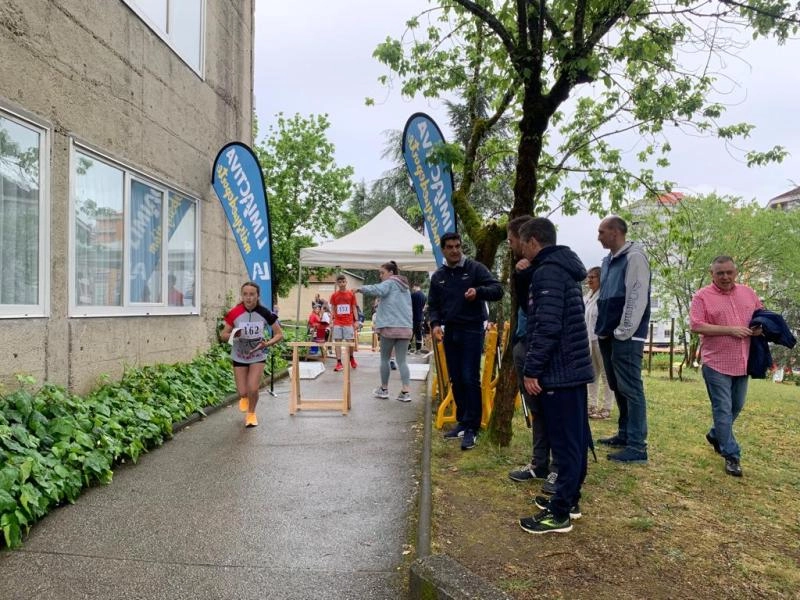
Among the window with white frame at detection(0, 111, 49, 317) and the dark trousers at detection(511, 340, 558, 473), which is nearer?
the dark trousers at detection(511, 340, 558, 473)

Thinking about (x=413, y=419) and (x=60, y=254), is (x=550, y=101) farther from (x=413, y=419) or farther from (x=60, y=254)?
(x=60, y=254)

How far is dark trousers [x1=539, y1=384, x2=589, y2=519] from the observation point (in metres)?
3.59

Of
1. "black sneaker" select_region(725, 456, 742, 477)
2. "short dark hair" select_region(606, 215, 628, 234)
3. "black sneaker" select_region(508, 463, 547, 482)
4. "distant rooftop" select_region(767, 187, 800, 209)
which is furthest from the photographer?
"distant rooftop" select_region(767, 187, 800, 209)

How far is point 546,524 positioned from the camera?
3611mm

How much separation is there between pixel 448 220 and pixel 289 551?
16.0 ft

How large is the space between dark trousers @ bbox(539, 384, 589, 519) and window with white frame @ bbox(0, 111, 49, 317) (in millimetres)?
4597

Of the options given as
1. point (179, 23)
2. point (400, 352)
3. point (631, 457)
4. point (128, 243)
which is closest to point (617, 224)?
point (631, 457)

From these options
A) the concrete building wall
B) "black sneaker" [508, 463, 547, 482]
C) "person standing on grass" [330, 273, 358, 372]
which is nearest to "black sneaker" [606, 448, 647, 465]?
"black sneaker" [508, 463, 547, 482]

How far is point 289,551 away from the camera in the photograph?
11.8 feet

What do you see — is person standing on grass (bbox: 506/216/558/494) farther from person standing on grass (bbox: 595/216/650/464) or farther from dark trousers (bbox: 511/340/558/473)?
person standing on grass (bbox: 595/216/650/464)

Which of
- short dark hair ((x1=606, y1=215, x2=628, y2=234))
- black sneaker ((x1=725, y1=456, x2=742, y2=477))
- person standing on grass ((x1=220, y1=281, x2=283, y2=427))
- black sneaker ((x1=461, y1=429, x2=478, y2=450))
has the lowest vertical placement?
black sneaker ((x1=725, y1=456, x2=742, y2=477))

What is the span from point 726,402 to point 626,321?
1107 millimetres

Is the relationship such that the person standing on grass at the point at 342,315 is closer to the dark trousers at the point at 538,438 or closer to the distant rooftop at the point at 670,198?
the distant rooftop at the point at 670,198

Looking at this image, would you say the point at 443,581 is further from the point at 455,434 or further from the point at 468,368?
the point at 455,434
